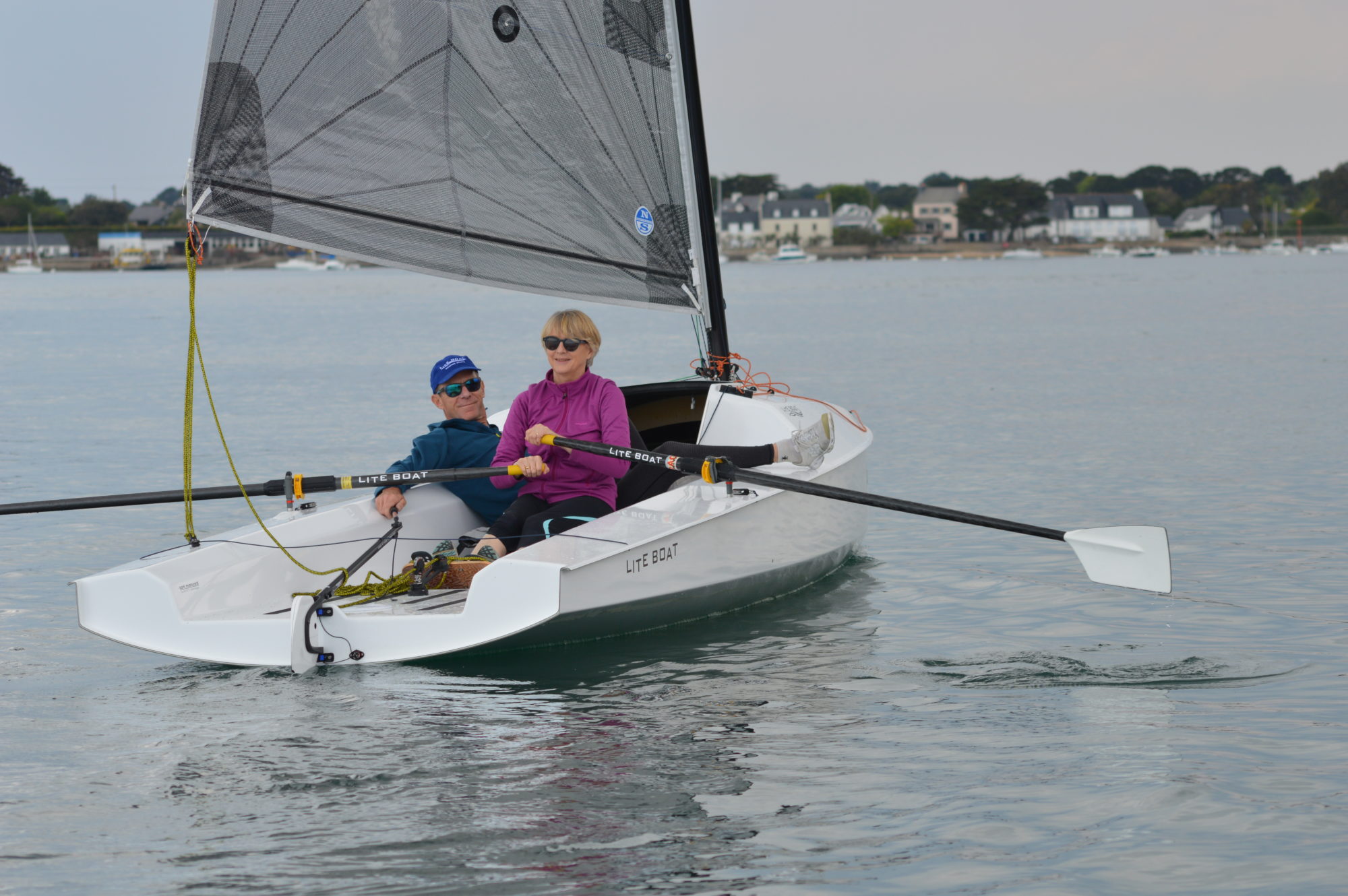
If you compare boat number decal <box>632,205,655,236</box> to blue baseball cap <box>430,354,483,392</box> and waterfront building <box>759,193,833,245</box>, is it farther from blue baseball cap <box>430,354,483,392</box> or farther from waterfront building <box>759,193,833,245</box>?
waterfront building <box>759,193,833,245</box>

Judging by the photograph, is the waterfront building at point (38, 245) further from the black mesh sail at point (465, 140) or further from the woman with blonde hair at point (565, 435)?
the woman with blonde hair at point (565, 435)

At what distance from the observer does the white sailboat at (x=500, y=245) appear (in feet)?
21.5

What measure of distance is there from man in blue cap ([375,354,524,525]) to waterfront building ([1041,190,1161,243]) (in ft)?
535

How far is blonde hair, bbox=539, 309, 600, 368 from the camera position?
7195 millimetres

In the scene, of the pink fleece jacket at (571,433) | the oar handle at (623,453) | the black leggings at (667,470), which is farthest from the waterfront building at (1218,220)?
the oar handle at (623,453)

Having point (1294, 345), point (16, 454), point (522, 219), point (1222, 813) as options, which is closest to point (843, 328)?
point (1294, 345)

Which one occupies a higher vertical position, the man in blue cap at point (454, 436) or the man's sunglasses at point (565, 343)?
the man's sunglasses at point (565, 343)

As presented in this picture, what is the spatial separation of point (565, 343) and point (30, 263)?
156459 mm

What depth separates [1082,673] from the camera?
696cm

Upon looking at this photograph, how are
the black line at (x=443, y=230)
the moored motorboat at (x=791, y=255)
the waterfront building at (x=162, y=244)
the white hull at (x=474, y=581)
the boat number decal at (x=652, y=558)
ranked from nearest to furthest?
1. the white hull at (x=474, y=581)
2. the boat number decal at (x=652, y=558)
3. the black line at (x=443, y=230)
4. the waterfront building at (x=162, y=244)
5. the moored motorboat at (x=791, y=255)

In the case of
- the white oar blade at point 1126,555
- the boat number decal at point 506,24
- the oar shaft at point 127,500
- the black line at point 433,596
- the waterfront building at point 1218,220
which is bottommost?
the black line at point 433,596

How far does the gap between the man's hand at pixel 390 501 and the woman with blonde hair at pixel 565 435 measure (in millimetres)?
601

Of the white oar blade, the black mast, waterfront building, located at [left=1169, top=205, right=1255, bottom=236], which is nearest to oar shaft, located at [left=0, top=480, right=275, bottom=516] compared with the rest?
the black mast

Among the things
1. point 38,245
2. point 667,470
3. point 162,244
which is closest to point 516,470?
point 667,470
